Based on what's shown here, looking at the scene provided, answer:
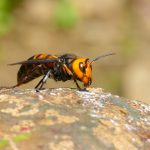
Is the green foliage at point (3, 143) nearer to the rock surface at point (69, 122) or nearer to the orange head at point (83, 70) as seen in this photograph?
the rock surface at point (69, 122)

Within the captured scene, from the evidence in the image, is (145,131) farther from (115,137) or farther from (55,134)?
(55,134)

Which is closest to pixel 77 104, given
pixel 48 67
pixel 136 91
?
pixel 48 67

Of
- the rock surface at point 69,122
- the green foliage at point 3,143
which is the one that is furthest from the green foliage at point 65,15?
the green foliage at point 3,143

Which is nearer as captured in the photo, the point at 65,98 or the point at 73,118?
the point at 73,118

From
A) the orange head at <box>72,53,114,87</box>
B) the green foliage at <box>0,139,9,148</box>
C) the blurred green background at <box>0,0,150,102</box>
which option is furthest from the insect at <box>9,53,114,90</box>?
the blurred green background at <box>0,0,150,102</box>

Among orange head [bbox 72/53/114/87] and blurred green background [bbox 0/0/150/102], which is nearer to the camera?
orange head [bbox 72/53/114/87]

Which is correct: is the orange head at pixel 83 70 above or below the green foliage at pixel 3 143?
above

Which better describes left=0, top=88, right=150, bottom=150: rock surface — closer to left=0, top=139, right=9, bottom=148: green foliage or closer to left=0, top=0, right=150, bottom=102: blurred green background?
left=0, top=139, right=9, bottom=148: green foliage
